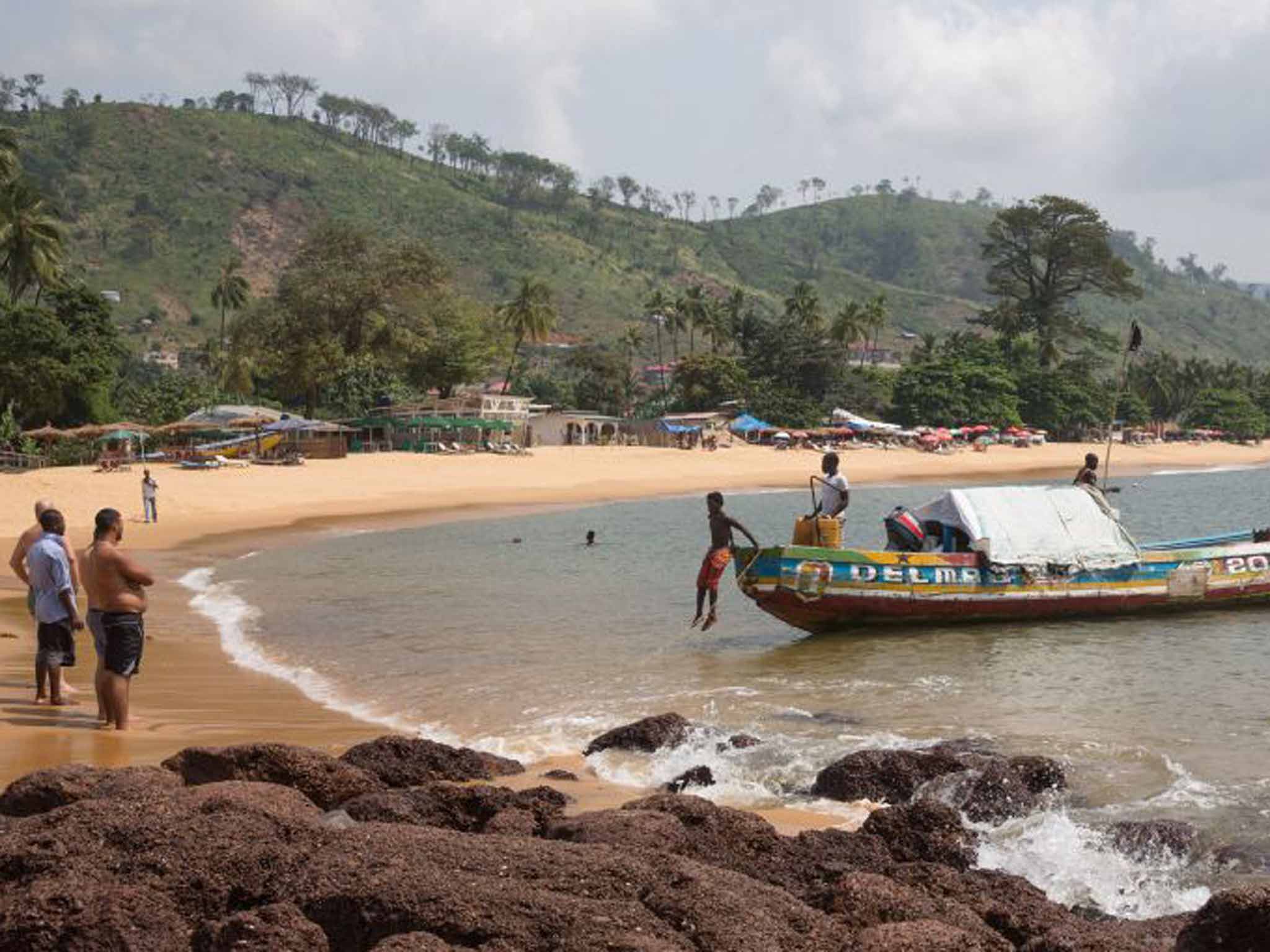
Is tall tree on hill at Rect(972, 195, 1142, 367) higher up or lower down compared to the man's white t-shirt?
higher up

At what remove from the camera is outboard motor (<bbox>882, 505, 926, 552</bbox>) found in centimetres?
1878

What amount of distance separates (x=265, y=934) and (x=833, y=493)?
13082 mm

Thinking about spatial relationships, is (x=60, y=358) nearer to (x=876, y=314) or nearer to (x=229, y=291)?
(x=229, y=291)

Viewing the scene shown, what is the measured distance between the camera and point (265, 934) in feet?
17.1

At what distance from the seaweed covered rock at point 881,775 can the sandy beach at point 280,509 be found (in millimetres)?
521

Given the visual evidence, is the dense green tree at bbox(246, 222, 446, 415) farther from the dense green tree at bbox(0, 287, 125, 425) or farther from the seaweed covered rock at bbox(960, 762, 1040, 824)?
the seaweed covered rock at bbox(960, 762, 1040, 824)

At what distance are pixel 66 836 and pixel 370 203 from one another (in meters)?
145

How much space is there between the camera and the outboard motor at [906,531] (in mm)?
18781

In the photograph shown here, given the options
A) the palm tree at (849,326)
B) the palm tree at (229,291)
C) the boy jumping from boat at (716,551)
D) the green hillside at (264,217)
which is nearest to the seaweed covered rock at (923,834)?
the boy jumping from boat at (716,551)

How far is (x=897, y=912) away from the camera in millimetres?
6098

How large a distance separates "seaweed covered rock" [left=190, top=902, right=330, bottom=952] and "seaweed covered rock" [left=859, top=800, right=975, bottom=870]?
362 cm

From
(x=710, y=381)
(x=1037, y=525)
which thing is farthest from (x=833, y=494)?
(x=710, y=381)

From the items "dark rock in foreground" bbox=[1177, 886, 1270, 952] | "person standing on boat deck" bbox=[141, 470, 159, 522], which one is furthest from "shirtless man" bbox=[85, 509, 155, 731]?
"person standing on boat deck" bbox=[141, 470, 159, 522]

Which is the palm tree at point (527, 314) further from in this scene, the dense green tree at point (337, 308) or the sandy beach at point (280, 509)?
the sandy beach at point (280, 509)
